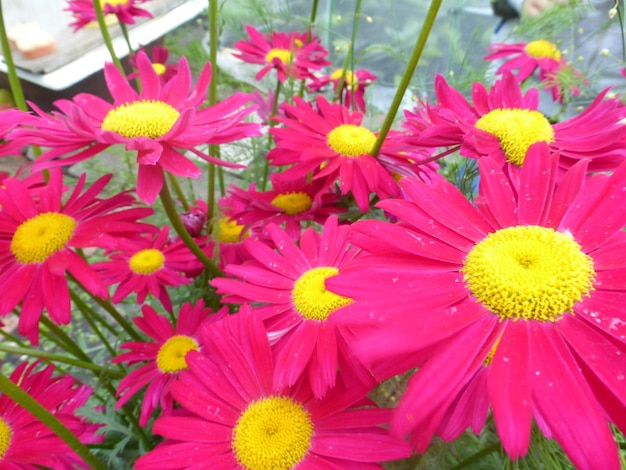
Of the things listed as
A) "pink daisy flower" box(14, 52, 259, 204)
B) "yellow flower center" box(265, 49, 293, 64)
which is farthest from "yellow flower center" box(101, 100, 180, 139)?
"yellow flower center" box(265, 49, 293, 64)

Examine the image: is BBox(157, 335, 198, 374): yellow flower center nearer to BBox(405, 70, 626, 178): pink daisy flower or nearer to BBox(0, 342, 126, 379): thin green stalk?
BBox(0, 342, 126, 379): thin green stalk

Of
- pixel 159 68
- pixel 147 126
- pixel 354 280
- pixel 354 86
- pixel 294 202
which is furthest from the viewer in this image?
pixel 159 68

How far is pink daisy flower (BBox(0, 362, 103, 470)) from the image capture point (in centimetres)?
36

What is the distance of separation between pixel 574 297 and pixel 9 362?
0.97m

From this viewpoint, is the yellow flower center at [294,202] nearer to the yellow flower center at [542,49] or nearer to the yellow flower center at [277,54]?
the yellow flower center at [277,54]

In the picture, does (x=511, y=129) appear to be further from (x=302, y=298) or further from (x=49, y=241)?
(x=49, y=241)

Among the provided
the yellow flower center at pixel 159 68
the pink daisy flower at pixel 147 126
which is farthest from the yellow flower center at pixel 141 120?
the yellow flower center at pixel 159 68

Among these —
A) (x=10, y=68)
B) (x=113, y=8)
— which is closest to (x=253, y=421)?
(x=10, y=68)

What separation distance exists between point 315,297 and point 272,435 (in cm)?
10

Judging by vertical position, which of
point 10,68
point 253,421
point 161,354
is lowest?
point 161,354

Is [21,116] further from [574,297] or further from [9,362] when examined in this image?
[9,362]

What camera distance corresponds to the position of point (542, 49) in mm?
696

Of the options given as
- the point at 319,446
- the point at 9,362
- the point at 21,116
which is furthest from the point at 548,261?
the point at 9,362

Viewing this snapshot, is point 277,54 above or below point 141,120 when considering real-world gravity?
below
